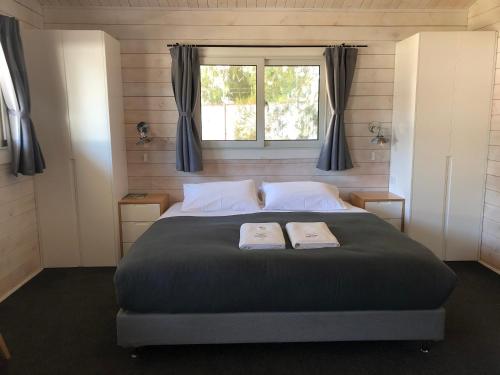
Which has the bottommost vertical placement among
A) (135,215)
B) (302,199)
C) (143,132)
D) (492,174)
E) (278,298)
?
(278,298)

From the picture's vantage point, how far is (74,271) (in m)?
3.44

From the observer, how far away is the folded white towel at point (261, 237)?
2359mm

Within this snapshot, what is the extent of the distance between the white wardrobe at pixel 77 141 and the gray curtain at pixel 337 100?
2007 millimetres

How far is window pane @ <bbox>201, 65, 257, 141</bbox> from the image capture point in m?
3.77

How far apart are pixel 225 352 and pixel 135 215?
1748mm

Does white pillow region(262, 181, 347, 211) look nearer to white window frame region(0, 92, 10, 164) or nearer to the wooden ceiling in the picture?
the wooden ceiling

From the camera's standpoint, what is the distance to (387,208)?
11.9 feet

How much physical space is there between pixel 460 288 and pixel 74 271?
129 inches

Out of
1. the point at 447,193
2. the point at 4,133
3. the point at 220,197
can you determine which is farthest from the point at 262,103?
the point at 4,133

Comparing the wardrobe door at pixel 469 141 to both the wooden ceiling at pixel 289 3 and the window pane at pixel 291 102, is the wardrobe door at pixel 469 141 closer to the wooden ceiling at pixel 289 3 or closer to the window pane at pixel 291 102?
the wooden ceiling at pixel 289 3

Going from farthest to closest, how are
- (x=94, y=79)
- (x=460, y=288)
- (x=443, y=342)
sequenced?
(x=94, y=79) → (x=460, y=288) → (x=443, y=342)

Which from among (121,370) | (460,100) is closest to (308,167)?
(460,100)

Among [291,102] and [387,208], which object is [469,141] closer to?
[387,208]

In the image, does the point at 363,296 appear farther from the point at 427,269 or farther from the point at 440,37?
the point at 440,37
